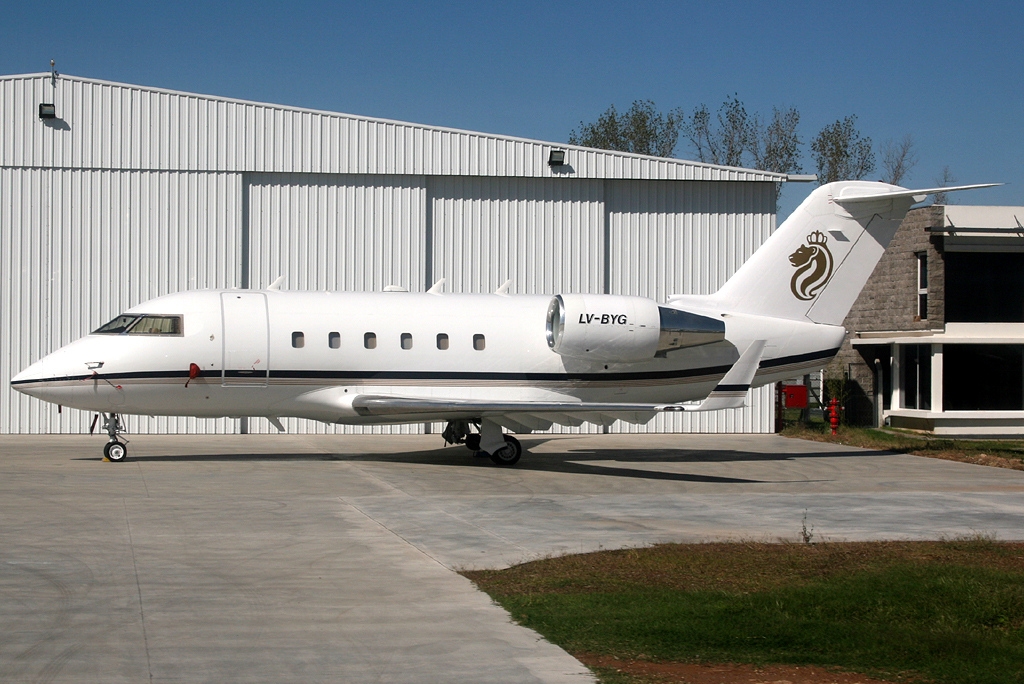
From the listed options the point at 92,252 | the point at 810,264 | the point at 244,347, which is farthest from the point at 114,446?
the point at 810,264

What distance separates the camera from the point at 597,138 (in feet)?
245

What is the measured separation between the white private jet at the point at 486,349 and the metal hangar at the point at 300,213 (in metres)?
6.75

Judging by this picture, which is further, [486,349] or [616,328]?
[486,349]

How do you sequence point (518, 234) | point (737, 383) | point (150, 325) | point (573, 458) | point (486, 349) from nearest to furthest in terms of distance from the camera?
point (737, 383)
point (150, 325)
point (486, 349)
point (573, 458)
point (518, 234)

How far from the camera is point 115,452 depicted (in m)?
19.7

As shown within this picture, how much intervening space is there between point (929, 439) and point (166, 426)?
20816 millimetres

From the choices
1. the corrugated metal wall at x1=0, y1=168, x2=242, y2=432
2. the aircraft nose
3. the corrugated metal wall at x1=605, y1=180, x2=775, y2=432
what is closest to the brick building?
the corrugated metal wall at x1=605, y1=180, x2=775, y2=432

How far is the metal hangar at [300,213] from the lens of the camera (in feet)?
87.2

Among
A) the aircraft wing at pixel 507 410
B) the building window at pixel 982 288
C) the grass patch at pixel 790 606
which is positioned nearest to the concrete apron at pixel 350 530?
the grass patch at pixel 790 606

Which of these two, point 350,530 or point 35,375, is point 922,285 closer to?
point 350,530

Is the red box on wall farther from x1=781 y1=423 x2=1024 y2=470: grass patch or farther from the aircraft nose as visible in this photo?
the aircraft nose

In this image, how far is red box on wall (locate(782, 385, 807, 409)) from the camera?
3059cm

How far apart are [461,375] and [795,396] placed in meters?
14.1

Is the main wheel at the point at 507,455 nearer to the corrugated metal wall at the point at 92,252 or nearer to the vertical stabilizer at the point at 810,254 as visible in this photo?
the vertical stabilizer at the point at 810,254
